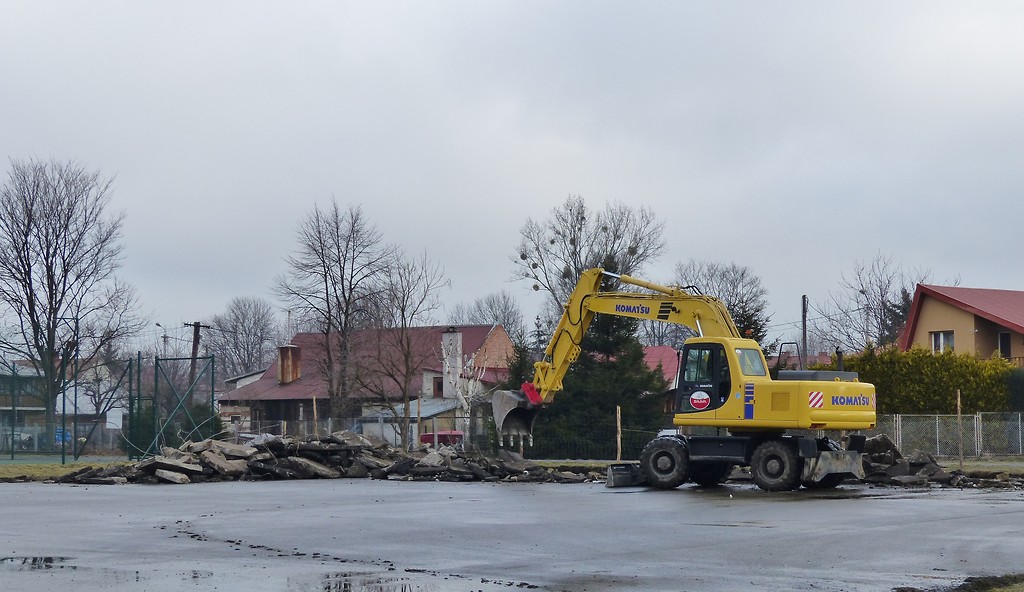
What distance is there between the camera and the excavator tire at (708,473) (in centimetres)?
2500

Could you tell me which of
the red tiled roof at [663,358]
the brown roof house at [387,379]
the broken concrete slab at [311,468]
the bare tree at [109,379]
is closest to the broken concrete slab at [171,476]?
the broken concrete slab at [311,468]

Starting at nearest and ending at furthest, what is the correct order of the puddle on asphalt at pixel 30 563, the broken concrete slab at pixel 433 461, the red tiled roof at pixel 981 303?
the puddle on asphalt at pixel 30 563 < the broken concrete slab at pixel 433 461 < the red tiled roof at pixel 981 303

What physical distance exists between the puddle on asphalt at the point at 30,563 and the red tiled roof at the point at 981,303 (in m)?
47.9

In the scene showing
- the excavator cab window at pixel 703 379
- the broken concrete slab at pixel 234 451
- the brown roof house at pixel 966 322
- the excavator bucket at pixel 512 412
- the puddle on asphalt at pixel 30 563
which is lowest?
the broken concrete slab at pixel 234 451

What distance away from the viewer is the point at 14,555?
496 inches

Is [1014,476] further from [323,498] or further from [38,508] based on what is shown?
[38,508]

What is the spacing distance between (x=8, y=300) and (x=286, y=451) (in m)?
30.1

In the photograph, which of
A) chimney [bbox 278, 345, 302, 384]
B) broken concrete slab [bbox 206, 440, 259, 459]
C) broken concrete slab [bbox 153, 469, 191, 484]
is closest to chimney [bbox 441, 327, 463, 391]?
chimney [bbox 278, 345, 302, 384]

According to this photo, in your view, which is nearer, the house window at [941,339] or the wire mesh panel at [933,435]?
the wire mesh panel at [933,435]

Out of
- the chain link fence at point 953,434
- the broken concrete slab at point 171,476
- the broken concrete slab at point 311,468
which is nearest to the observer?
the broken concrete slab at point 171,476

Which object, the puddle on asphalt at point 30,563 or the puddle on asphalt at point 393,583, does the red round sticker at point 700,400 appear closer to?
the puddle on asphalt at point 393,583

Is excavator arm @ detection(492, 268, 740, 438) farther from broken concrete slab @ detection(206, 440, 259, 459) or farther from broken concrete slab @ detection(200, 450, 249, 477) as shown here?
broken concrete slab @ detection(206, 440, 259, 459)

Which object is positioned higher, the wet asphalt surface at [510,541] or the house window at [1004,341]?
the house window at [1004,341]

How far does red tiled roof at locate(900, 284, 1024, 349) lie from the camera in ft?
174
